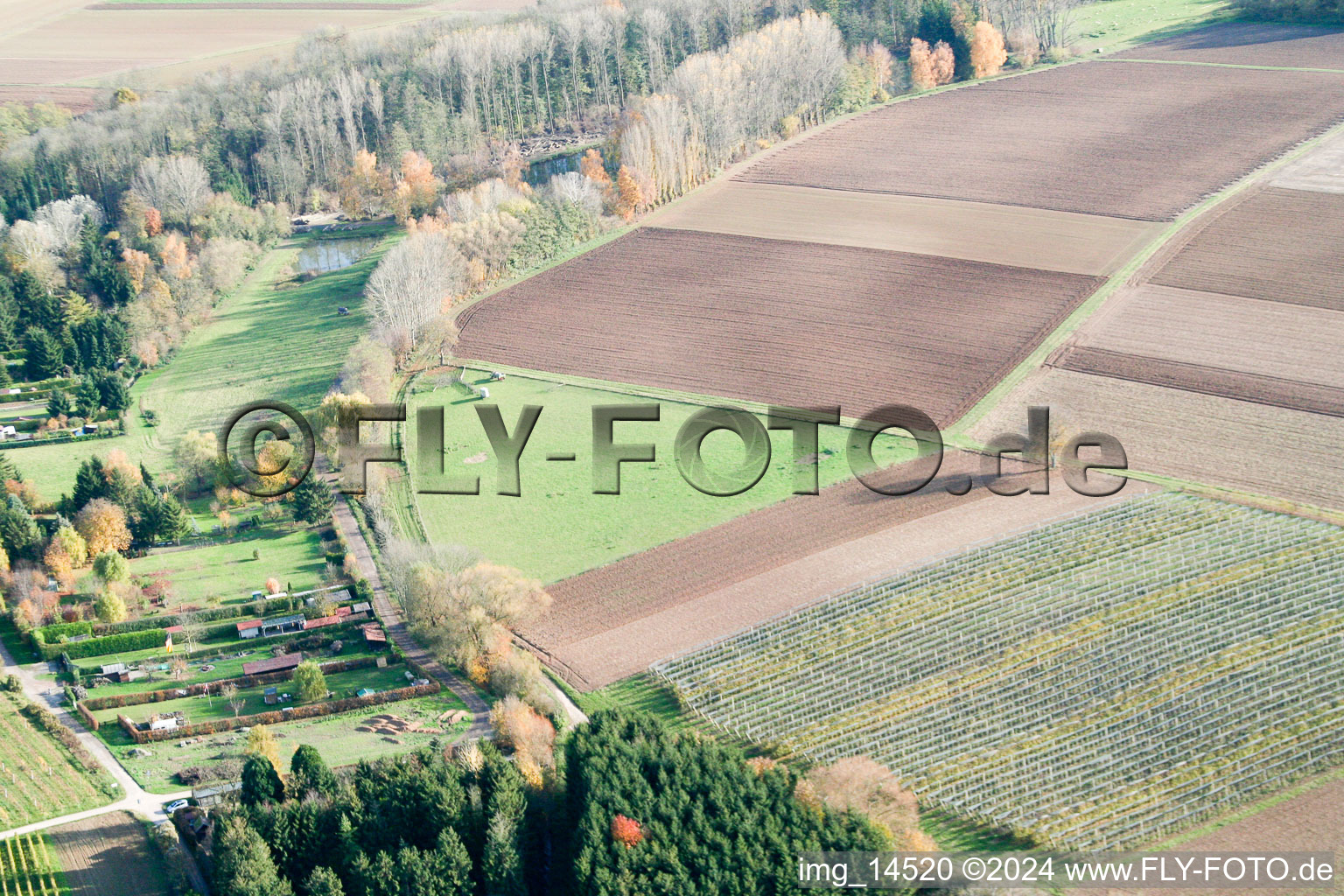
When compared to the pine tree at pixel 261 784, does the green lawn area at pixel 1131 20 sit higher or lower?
higher

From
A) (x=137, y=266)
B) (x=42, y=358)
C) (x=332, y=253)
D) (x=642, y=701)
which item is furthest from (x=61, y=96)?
(x=642, y=701)

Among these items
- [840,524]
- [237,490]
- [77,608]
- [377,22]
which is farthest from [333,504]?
[377,22]

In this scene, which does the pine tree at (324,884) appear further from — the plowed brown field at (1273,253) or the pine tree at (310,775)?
the plowed brown field at (1273,253)

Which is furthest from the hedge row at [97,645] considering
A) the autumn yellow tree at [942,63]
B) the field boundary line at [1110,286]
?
the autumn yellow tree at [942,63]

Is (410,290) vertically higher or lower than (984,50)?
lower

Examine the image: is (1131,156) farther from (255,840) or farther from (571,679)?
(255,840)

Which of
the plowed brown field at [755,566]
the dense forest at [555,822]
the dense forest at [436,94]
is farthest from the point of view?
the dense forest at [436,94]

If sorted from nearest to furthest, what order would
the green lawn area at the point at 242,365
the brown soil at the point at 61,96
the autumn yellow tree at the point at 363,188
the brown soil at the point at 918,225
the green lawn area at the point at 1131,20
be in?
1. the green lawn area at the point at 242,365
2. the brown soil at the point at 918,225
3. the autumn yellow tree at the point at 363,188
4. the brown soil at the point at 61,96
5. the green lawn area at the point at 1131,20

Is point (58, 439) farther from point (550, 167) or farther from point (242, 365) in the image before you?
point (550, 167)
